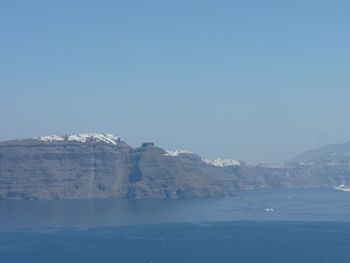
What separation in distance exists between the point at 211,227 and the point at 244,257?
38.2 m

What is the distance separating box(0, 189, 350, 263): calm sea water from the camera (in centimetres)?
10412

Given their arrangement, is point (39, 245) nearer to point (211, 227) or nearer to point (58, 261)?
point (58, 261)

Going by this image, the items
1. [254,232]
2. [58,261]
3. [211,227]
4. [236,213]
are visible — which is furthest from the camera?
[236,213]

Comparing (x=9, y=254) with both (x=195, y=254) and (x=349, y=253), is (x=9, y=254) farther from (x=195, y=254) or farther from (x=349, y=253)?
(x=349, y=253)

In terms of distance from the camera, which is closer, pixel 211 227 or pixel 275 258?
pixel 275 258

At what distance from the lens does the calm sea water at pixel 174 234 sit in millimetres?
104125

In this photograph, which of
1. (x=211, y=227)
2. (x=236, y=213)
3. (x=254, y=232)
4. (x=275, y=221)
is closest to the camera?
(x=254, y=232)

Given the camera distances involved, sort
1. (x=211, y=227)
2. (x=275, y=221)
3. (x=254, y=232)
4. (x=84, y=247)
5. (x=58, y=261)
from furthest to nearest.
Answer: (x=275, y=221) < (x=211, y=227) < (x=254, y=232) < (x=84, y=247) < (x=58, y=261)

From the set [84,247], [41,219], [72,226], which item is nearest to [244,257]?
[84,247]

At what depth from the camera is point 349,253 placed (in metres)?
105

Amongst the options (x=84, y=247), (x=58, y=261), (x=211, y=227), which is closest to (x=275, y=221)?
(x=211, y=227)

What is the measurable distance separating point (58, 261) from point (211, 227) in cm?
4660

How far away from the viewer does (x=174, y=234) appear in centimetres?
12912

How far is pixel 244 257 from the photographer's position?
4026 inches
